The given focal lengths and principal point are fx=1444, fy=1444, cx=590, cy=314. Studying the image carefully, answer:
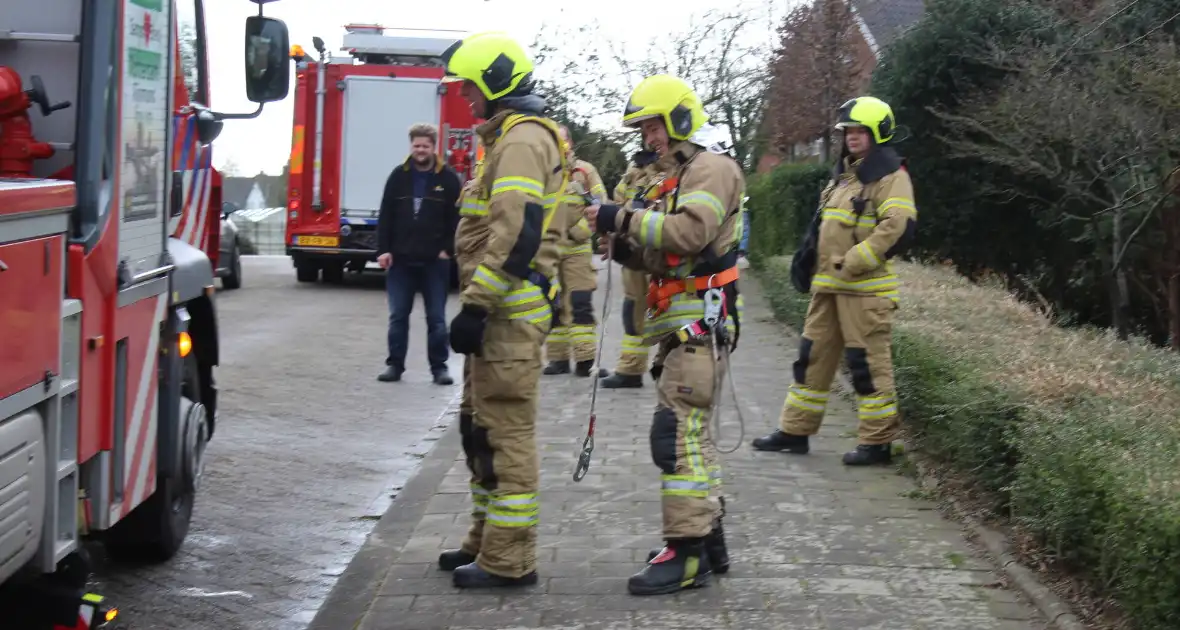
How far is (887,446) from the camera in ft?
25.5

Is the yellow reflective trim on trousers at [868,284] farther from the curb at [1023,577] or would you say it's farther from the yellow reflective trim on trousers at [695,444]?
the yellow reflective trim on trousers at [695,444]

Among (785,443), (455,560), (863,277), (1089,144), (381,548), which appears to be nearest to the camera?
(455,560)

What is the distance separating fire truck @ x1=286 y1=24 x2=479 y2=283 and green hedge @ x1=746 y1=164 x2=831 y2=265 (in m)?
4.30

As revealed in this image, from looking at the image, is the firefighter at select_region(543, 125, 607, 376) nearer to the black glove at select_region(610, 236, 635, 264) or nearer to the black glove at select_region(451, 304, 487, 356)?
the black glove at select_region(610, 236, 635, 264)

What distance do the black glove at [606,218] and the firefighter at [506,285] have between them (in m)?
0.18

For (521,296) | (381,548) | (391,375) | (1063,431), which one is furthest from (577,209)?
(391,375)

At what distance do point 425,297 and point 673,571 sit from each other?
6.00 metres

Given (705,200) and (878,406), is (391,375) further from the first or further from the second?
(705,200)

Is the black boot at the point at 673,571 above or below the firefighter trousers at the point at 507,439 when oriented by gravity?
below

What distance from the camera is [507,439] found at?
5.39m

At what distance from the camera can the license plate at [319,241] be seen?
19.4 m

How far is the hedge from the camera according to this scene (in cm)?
448

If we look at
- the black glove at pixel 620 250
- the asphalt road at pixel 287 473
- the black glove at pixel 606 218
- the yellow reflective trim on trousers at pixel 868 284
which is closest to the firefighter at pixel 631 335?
the asphalt road at pixel 287 473

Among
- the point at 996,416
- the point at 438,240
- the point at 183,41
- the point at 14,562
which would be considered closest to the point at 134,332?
the point at 14,562
